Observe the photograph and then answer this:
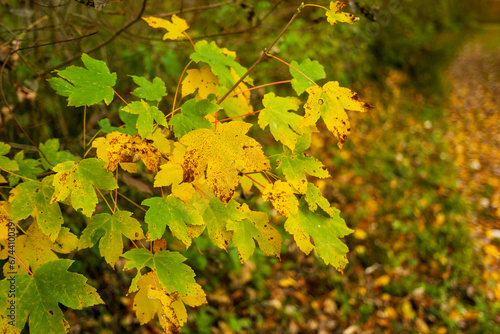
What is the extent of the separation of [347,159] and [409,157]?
1.11 meters

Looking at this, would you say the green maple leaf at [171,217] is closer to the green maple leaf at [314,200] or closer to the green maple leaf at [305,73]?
A: the green maple leaf at [314,200]

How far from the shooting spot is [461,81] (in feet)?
29.5

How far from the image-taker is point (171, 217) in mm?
918

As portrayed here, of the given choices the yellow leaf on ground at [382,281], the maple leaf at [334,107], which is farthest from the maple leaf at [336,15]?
the yellow leaf on ground at [382,281]

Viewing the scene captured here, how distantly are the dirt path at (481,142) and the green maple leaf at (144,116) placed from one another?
3.65 meters

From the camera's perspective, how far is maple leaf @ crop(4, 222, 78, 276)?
979mm

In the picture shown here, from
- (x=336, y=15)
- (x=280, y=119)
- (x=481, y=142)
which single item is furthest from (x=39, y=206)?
(x=481, y=142)

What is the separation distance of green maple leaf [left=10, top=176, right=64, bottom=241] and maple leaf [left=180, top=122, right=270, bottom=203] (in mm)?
439

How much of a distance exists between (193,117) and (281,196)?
1.16ft

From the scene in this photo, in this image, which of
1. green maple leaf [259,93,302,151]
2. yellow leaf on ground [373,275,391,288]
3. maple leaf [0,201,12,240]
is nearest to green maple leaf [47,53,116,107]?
maple leaf [0,201,12,240]

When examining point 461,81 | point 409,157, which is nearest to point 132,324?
point 409,157

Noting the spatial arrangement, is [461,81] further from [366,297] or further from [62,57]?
[62,57]

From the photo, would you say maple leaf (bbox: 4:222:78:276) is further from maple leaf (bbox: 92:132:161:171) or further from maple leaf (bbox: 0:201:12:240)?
maple leaf (bbox: 92:132:161:171)

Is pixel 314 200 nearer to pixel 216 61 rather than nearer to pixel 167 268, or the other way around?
pixel 167 268
